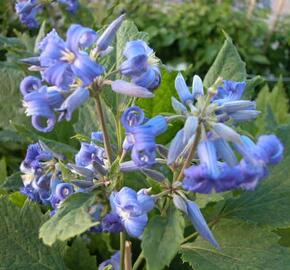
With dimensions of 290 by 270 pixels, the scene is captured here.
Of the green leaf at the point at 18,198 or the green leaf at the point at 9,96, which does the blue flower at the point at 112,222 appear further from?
the green leaf at the point at 9,96

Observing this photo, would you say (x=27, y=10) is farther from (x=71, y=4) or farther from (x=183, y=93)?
(x=183, y=93)

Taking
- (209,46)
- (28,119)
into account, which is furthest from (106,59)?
(209,46)

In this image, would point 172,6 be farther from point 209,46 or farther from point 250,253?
point 250,253

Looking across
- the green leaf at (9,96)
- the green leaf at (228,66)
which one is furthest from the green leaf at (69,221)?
the green leaf at (9,96)

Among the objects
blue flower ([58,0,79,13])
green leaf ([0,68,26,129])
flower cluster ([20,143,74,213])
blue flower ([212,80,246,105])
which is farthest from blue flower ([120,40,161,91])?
blue flower ([58,0,79,13])

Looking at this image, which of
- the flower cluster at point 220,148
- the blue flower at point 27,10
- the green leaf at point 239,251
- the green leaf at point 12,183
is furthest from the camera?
the blue flower at point 27,10

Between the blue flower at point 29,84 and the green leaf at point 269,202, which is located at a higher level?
the blue flower at point 29,84

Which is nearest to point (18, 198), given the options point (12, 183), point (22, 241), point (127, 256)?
point (12, 183)
